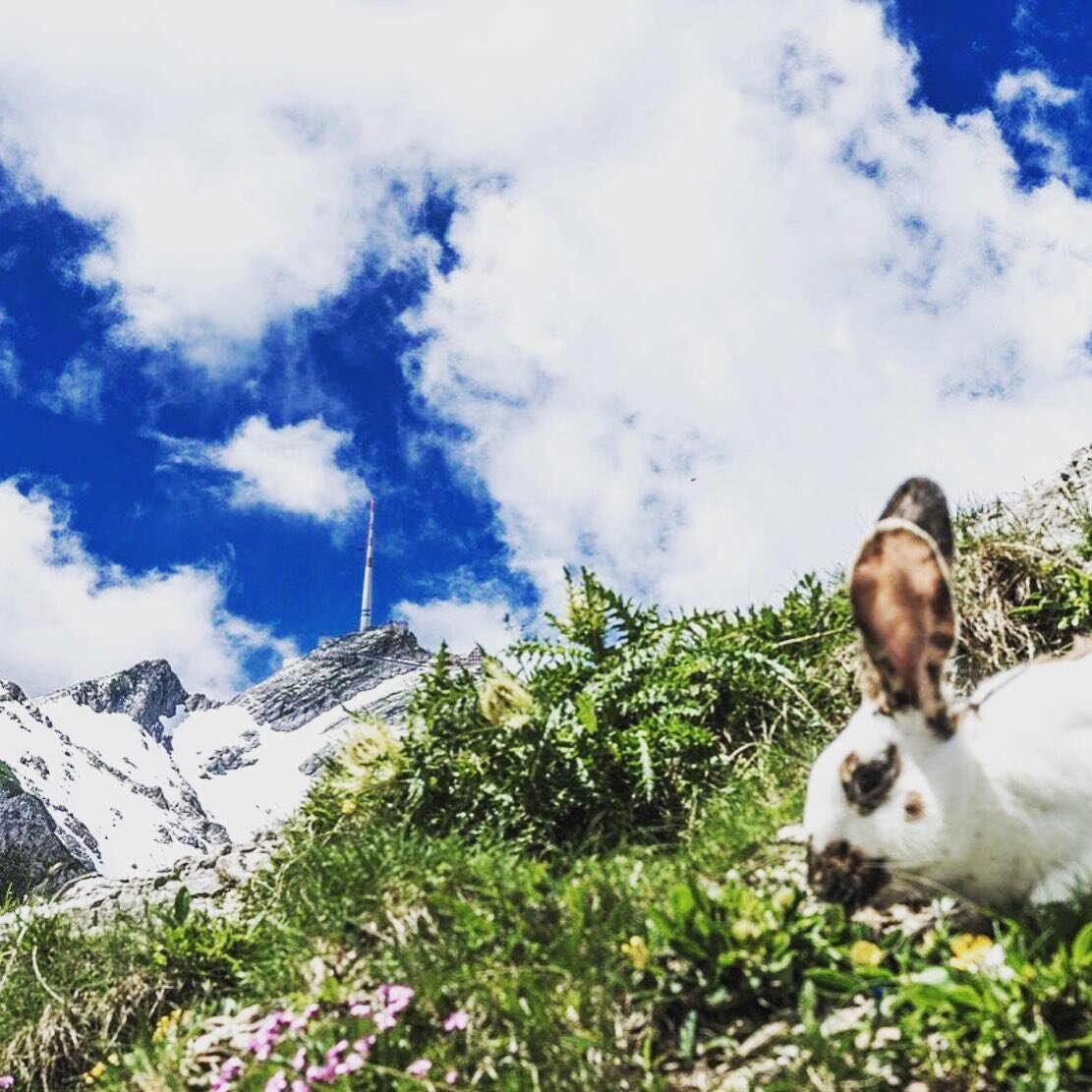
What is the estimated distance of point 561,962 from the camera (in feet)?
15.2

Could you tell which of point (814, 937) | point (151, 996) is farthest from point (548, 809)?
point (814, 937)

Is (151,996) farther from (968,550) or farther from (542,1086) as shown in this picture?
(968,550)

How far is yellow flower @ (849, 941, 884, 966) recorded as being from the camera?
13.9 feet

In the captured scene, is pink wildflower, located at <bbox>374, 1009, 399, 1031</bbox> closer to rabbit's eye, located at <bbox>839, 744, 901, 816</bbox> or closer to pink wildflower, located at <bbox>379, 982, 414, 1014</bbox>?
pink wildflower, located at <bbox>379, 982, 414, 1014</bbox>

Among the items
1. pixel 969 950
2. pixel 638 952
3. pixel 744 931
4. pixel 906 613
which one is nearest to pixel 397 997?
pixel 638 952

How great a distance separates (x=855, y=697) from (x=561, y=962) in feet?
11.2

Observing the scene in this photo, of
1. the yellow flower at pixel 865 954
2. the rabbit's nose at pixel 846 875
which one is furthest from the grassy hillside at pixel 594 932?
the rabbit's nose at pixel 846 875

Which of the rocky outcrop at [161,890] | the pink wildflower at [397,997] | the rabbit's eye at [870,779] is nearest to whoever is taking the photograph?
the rabbit's eye at [870,779]

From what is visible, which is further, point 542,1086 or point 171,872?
point 171,872

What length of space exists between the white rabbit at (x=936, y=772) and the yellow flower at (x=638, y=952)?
645 millimetres

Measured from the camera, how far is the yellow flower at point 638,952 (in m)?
4.46

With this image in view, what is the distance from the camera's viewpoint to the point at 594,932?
15.5ft

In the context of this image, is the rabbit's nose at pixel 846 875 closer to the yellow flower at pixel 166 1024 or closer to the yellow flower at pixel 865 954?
the yellow flower at pixel 865 954

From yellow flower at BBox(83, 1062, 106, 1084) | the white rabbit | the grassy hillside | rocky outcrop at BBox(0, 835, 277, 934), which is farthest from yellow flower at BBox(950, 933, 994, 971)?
rocky outcrop at BBox(0, 835, 277, 934)
